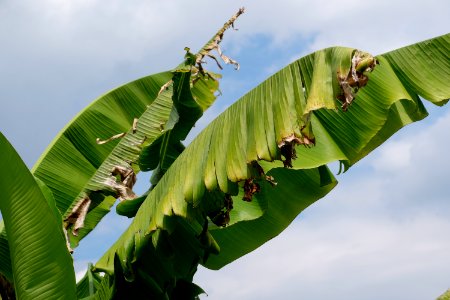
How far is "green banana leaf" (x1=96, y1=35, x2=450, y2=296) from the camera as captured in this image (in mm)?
2426

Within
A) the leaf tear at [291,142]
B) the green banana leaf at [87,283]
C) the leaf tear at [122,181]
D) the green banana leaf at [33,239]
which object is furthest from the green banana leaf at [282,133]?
the green banana leaf at [87,283]

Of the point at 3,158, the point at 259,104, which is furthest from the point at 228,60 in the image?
the point at 3,158

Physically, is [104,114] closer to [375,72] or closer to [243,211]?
[243,211]

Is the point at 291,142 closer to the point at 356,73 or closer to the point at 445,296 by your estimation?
the point at 356,73

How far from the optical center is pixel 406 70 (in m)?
2.85

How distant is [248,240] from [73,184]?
109 cm

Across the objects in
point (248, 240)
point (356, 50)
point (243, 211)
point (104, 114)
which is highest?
point (356, 50)

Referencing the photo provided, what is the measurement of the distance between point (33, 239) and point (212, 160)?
2.56ft

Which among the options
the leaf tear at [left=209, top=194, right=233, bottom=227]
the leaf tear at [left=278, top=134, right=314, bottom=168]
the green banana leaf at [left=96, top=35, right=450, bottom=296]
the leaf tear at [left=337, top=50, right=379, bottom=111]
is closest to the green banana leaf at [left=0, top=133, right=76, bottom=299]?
the green banana leaf at [left=96, top=35, right=450, bottom=296]

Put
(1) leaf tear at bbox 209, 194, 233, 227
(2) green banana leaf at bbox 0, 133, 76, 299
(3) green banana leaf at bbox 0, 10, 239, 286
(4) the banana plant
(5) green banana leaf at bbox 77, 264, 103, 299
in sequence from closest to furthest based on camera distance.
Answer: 1. (4) the banana plant
2. (2) green banana leaf at bbox 0, 133, 76, 299
3. (1) leaf tear at bbox 209, 194, 233, 227
4. (3) green banana leaf at bbox 0, 10, 239, 286
5. (5) green banana leaf at bbox 77, 264, 103, 299

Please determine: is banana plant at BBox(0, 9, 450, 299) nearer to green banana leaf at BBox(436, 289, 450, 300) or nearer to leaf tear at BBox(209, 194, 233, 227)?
leaf tear at BBox(209, 194, 233, 227)

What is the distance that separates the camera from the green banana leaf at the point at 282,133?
95.5 inches

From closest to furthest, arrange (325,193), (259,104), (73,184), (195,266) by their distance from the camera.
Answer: (259,104)
(195,266)
(325,193)
(73,184)

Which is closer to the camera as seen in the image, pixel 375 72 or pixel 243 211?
pixel 375 72
